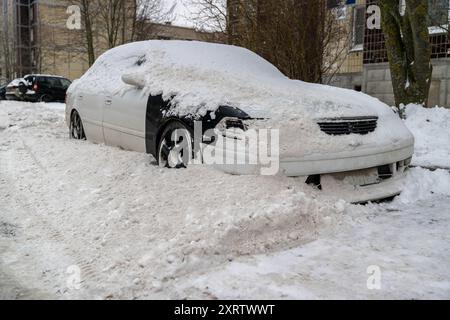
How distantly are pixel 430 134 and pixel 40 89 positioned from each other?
17898 mm

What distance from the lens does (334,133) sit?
13.7 feet

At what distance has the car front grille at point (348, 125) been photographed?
415 cm

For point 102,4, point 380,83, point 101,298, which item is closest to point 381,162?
point 101,298

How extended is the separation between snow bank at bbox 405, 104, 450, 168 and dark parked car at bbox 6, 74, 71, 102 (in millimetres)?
16932

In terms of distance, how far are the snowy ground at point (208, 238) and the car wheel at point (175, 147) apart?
0.19 meters

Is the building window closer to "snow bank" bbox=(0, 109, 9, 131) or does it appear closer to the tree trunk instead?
the tree trunk

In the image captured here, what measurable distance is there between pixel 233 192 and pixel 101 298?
4.75 feet

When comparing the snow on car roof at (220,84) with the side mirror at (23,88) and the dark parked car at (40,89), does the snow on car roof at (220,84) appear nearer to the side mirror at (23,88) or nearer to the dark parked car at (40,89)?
the dark parked car at (40,89)

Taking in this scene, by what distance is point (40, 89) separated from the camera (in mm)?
20906

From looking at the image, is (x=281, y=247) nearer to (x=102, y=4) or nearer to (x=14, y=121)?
(x=14, y=121)

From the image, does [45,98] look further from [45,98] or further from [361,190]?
[361,190]

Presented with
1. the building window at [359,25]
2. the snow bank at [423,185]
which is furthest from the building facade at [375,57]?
the snow bank at [423,185]

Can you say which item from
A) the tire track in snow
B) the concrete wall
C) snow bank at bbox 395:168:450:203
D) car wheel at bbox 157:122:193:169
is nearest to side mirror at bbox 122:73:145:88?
car wheel at bbox 157:122:193:169

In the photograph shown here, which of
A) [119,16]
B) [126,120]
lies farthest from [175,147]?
[119,16]
